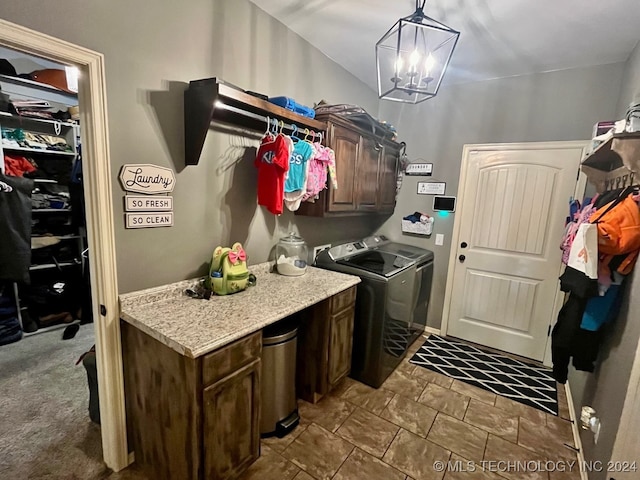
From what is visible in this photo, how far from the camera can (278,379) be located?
1.82 m

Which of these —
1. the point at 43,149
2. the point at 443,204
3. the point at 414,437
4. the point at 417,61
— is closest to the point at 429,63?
the point at 417,61

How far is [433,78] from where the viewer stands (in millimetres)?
1589

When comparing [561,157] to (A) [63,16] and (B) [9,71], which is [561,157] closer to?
(A) [63,16]

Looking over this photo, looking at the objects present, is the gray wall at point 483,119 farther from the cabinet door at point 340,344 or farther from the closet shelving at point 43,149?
the closet shelving at point 43,149

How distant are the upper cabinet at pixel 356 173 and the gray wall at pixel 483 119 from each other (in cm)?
33

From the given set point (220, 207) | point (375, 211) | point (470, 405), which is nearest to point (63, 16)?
point (220, 207)

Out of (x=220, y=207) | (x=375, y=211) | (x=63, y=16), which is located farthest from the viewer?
(x=375, y=211)

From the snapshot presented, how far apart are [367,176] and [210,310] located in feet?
5.97

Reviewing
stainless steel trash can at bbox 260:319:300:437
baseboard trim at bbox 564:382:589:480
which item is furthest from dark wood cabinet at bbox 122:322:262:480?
baseboard trim at bbox 564:382:589:480

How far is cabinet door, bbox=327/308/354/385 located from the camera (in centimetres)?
207

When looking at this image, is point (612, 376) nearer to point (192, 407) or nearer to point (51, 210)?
point (192, 407)

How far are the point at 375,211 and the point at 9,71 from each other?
3.25 meters

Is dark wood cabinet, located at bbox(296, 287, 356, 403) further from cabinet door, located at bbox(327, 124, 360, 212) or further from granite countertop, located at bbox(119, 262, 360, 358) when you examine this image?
cabinet door, located at bbox(327, 124, 360, 212)

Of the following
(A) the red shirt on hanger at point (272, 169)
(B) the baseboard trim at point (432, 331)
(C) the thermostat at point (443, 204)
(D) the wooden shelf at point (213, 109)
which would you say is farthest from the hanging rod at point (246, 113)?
(B) the baseboard trim at point (432, 331)
